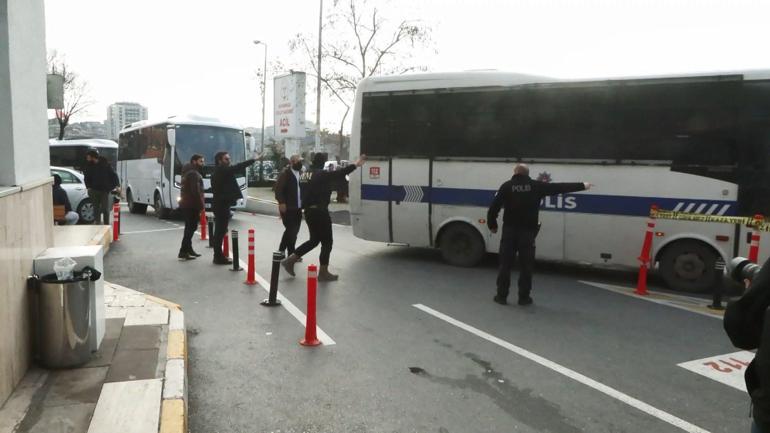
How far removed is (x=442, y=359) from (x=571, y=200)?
15.3 ft

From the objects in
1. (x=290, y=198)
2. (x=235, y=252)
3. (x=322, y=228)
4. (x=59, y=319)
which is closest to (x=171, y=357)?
(x=59, y=319)

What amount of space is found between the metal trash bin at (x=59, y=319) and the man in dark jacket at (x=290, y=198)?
202 inches

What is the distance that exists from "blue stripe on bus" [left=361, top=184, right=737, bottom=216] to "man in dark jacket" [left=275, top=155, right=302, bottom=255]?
1438mm

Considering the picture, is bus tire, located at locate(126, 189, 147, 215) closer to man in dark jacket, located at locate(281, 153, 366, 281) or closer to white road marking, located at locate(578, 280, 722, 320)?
man in dark jacket, located at locate(281, 153, 366, 281)

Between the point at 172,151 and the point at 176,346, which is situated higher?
the point at 172,151

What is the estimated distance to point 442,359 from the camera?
5496 millimetres

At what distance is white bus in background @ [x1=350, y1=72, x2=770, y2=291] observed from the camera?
26.3 ft

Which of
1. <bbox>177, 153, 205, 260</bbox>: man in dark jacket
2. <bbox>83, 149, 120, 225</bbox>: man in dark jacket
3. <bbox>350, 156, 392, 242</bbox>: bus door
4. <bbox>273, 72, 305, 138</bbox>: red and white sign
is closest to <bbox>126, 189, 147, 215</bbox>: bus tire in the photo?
<bbox>273, 72, 305, 138</bbox>: red and white sign

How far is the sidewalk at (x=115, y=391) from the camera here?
3637 mm

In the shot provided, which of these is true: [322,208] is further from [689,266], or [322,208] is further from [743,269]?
[743,269]

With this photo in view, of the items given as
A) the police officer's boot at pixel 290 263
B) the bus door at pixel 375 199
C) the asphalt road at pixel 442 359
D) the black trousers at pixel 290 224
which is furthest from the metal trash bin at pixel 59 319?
the bus door at pixel 375 199

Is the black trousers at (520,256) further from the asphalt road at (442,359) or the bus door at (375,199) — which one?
the bus door at (375,199)

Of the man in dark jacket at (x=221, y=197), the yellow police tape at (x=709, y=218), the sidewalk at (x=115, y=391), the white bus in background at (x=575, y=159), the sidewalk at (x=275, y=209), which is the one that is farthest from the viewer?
the sidewalk at (x=275, y=209)

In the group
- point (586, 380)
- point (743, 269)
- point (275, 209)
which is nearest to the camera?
point (743, 269)
